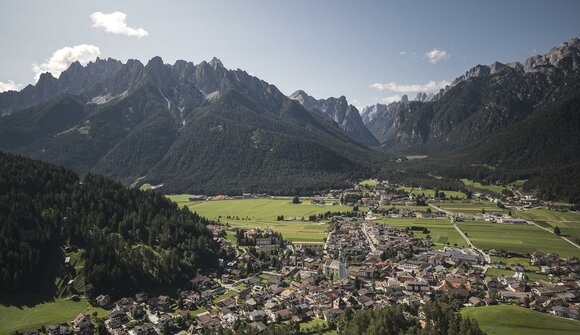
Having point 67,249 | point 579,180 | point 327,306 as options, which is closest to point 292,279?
point 327,306

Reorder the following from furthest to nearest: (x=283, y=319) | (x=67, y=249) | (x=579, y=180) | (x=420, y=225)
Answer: (x=579, y=180), (x=420, y=225), (x=67, y=249), (x=283, y=319)

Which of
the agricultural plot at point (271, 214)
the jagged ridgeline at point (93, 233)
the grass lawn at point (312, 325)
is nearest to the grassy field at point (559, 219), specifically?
the agricultural plot at point (271, 214)

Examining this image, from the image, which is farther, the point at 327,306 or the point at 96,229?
the point at 96,229

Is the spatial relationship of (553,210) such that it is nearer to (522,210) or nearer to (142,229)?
(522,210)

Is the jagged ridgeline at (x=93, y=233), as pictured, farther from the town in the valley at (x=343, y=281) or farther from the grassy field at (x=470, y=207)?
the grassy field at (x=470, y=207)

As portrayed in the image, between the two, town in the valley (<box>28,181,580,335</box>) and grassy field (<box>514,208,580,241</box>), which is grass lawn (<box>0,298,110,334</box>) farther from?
grassy field (<box>514,208,580,241</box>)

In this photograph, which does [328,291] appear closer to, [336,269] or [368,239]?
[336,269]

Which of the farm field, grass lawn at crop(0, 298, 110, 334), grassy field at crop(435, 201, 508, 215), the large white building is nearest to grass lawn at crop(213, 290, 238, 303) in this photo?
grass lawn at crop(0, 298, 110, 334)

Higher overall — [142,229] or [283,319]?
[142,229]
